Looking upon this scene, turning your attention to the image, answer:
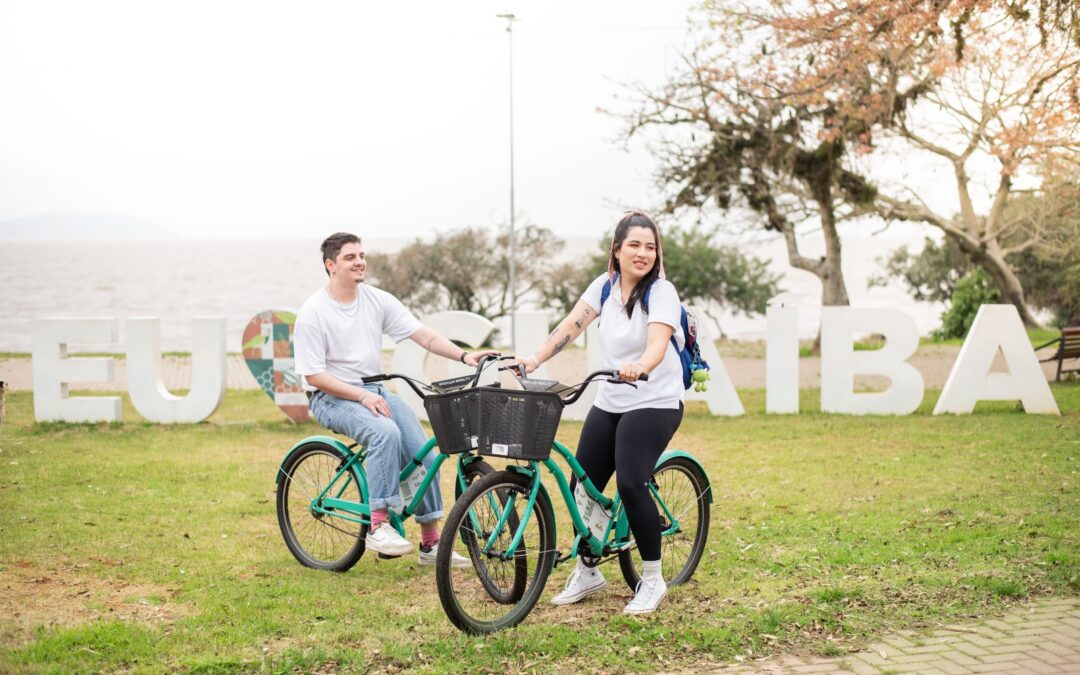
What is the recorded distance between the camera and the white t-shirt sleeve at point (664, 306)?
5023 millimetres

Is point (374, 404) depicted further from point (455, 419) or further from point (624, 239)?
point (624, 239)

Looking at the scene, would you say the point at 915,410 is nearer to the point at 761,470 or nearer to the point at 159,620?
the point at 761,470

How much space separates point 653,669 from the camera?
15.0 ft

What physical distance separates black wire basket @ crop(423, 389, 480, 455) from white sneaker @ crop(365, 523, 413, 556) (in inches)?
42.6

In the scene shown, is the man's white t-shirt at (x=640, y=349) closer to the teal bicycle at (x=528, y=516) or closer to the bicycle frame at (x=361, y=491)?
the teal bicycle at (x=528, y=516)

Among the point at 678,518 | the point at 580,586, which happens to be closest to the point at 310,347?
the point at 580,586

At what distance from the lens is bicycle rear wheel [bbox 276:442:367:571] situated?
613 cm

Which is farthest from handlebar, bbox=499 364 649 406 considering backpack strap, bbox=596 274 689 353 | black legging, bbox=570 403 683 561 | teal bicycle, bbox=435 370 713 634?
backpack strap, bbox=596 274 689 353

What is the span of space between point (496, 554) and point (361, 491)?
1.34m

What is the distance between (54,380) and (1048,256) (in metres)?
A: 24.7

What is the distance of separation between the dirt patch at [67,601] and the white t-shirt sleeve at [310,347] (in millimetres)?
1419

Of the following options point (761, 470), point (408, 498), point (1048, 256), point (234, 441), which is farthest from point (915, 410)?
point (1048, 256)

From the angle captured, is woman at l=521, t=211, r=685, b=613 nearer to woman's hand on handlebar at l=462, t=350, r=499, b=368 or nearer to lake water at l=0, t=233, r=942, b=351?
woman's hand on handlebar at l=462, t=350, r=499, b=368

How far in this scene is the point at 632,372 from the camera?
4.77 metres
